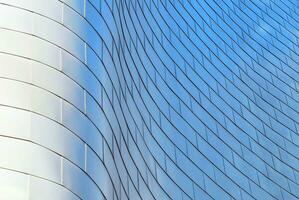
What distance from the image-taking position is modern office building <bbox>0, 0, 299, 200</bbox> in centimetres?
1673

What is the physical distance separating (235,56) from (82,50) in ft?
74.6

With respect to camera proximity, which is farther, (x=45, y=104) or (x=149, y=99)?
(x=149, y=99)

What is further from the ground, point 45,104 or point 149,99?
point 149,99

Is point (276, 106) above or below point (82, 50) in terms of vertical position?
above

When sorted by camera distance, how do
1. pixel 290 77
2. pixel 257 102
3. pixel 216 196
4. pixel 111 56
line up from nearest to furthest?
pixel 111 56 → pixel 216 196 → pixel 257 102 → pixel 290 77

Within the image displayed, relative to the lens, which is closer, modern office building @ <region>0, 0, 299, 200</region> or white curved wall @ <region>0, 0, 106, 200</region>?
white curved wall @ <region>0, 0, 106, 200</region>

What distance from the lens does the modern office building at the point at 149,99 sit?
54.9 ft

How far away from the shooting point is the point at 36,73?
17.5 m

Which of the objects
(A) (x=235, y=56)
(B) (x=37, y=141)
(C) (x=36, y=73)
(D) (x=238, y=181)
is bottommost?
(B) (x=37, y=141)

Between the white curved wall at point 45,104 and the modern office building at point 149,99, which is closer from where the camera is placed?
the white curved wall at point 45,104

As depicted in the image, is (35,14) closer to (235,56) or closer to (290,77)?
(235,56)

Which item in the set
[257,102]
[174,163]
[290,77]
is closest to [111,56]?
[174,163]

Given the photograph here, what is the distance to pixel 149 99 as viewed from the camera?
2831cm

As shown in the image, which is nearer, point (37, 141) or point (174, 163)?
point (37, 141)
